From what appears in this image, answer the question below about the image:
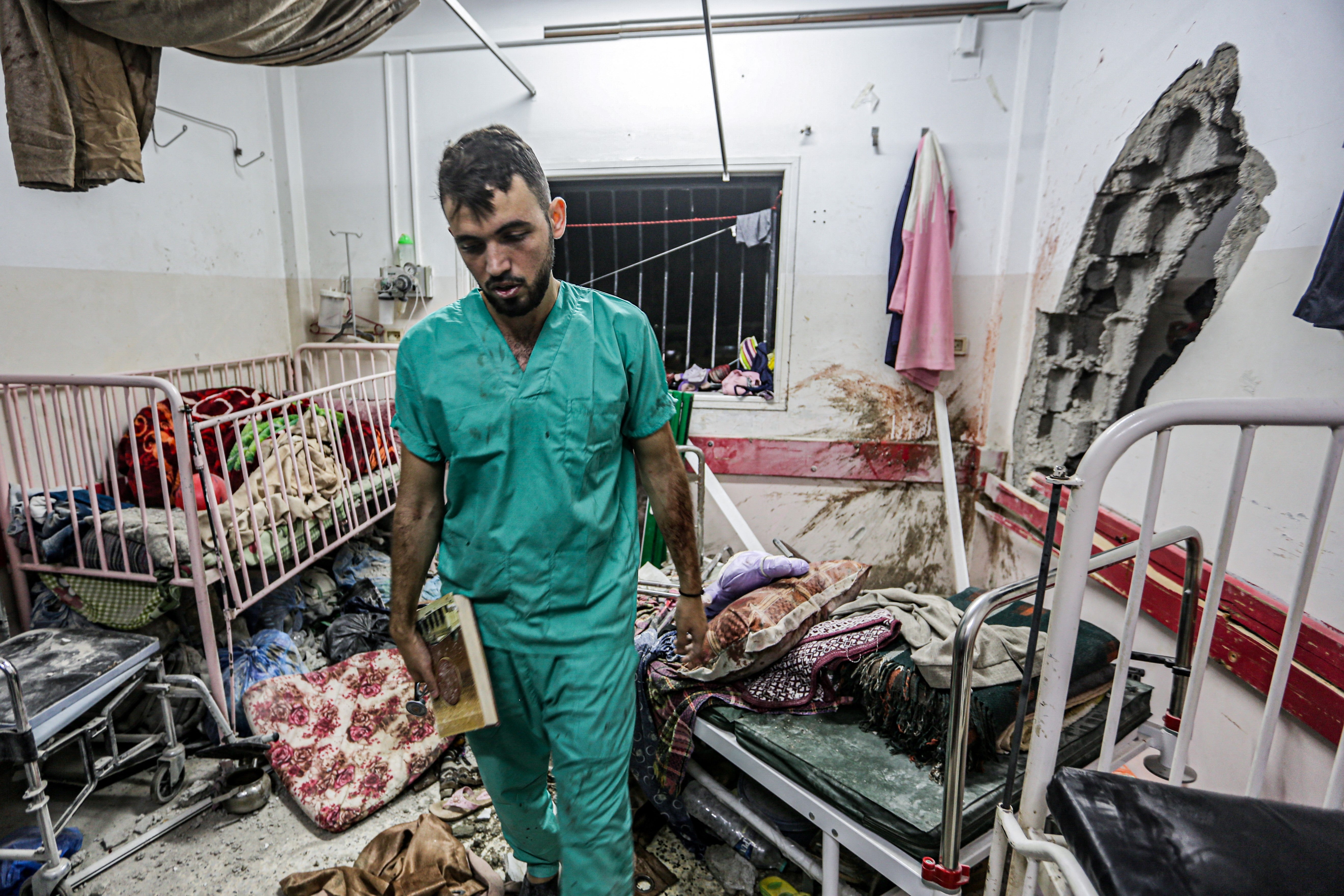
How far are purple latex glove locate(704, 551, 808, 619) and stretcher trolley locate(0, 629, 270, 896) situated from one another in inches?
66.1

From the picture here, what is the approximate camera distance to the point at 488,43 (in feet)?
9.18

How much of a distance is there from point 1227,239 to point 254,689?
3.50 m

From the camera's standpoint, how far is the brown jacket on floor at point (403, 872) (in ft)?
5.32

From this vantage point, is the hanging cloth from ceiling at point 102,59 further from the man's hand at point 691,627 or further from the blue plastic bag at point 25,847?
the man's hand at point 691,627

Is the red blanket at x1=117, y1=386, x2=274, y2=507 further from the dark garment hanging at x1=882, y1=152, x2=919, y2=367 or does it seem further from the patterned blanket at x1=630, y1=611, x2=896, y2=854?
the dark garment hanging at x1=882, y1=152, x2=919, y2=367

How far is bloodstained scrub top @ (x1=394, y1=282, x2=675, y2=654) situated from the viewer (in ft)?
3.98

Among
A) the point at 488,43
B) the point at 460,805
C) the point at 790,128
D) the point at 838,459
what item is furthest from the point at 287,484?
the point at 790,128

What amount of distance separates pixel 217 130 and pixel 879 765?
4.31 metres

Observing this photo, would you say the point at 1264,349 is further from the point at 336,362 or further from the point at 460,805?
the point at 336,362

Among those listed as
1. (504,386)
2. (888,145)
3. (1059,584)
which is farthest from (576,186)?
(1059,584)

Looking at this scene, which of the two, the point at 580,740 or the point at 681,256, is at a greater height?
the point at 681,256

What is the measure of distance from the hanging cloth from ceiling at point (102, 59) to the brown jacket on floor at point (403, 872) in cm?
192

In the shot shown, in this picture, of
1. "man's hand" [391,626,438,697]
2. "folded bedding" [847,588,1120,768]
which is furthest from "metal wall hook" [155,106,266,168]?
"folded bedding" [847,588,1120,768]

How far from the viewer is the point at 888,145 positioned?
319cm
